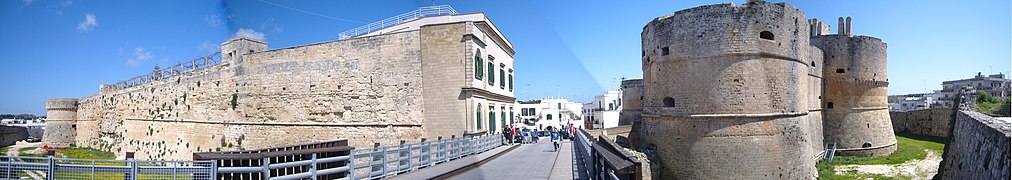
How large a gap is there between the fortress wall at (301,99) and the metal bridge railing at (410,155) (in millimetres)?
4374

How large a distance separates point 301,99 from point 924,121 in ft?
116

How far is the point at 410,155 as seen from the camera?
942cm

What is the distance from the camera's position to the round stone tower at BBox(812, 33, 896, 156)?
23.7m

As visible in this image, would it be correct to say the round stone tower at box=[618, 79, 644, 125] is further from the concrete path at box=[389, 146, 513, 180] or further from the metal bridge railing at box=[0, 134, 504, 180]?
the metal bridge railing at box=[0, 134, 504, 180]

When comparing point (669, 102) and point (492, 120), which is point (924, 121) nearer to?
point (669, 102)

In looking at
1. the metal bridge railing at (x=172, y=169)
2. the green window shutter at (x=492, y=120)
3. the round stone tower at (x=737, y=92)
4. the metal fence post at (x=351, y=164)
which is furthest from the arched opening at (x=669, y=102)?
the metal fence post at (x=351, y=164)

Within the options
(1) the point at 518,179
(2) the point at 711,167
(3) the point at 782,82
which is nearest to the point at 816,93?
(3) the point at 782,82

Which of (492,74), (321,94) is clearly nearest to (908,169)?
(492,74)

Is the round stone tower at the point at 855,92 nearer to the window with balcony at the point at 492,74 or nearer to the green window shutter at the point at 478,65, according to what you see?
the window with balcony at the point at 492,74

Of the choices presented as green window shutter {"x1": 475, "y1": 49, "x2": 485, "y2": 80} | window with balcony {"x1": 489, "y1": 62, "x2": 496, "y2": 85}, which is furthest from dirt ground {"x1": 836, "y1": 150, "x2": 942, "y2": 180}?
green window shutter {"x1": 475, "y1": 49, "x2": 485, "y2": 80}

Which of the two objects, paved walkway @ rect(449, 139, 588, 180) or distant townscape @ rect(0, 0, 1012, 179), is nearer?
paved walkway @ rect(449, 139, 588, 180)

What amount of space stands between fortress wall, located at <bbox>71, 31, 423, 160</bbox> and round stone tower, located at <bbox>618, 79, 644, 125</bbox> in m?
20.9

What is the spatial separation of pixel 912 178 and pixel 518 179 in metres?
17.5

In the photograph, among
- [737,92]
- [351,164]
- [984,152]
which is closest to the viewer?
[984,152]
